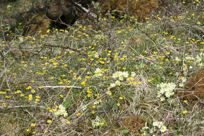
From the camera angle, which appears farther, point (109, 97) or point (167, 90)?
point (109, 97)

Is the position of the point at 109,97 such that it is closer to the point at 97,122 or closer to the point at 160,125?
the point at 97,122

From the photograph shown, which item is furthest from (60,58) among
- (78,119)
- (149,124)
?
(149,124)

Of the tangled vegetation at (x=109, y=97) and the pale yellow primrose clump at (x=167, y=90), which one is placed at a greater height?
the pale yellow primrose clump at (x=167, y=90)

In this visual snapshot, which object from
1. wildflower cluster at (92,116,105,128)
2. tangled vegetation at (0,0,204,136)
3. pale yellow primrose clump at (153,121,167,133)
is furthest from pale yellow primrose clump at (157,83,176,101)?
wildflower cluster at (92,116,105,128)

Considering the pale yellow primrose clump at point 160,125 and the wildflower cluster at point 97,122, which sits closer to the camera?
the pale yellow primrose clump at point 160,125

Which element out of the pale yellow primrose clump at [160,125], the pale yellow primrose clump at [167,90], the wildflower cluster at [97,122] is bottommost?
the wildflower cluster at [97,122]

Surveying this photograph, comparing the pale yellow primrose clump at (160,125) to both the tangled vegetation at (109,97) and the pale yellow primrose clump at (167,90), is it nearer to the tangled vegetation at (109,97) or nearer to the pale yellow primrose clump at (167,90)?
the tangled vegetation at (109,97)

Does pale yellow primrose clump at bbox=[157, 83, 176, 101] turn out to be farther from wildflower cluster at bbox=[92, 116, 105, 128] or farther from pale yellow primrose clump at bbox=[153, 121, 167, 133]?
wildflower cluster at bbox=[92, 116, 105, 128]

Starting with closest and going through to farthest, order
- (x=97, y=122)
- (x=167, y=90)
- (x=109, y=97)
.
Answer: (x=97, y=122) < (x=167, y=90) < (x=109, y=97)

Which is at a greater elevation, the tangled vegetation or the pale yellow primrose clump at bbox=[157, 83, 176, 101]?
the pale yellow primrose clump at bbox=[157, 83, 176, 101]

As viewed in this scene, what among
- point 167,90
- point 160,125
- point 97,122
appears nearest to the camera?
point 160,125

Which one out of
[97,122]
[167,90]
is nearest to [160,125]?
[167,90]

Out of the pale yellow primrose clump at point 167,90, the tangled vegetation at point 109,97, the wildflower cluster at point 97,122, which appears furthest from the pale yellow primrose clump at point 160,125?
the wildflower cluster at point 97,122

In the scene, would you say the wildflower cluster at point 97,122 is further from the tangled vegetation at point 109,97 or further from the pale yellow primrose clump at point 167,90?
the pale yellow primrose clump at point 167,90
